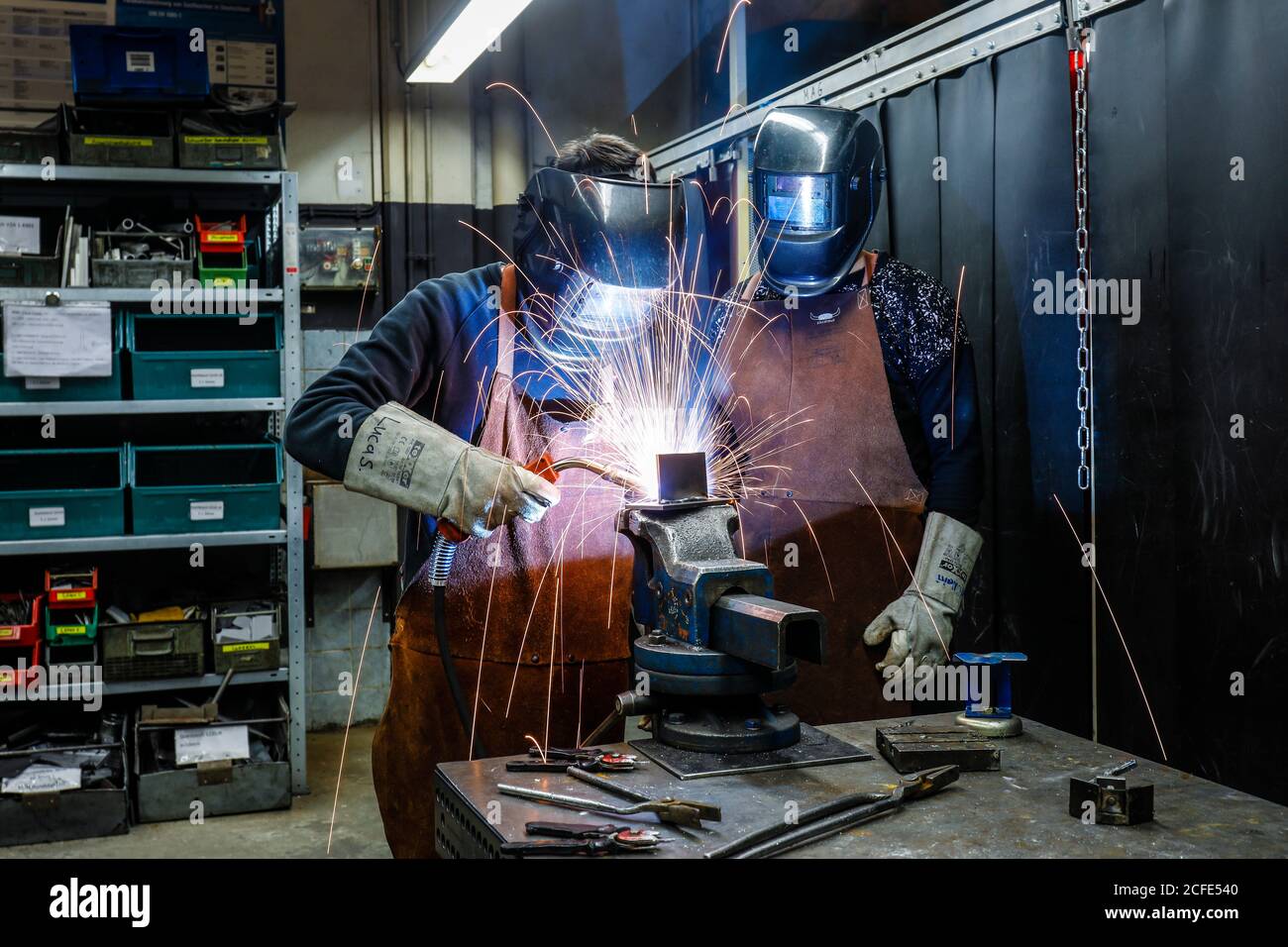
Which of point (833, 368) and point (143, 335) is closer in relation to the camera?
point (833, 368)

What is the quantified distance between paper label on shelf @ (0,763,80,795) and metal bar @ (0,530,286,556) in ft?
2.65

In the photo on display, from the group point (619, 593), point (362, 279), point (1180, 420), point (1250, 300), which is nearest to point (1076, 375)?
point (1180, 420)

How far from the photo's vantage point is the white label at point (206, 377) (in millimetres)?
4316

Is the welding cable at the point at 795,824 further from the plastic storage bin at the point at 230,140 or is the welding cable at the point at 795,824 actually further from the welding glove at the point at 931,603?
the plastic storage bin at the point at 230,140

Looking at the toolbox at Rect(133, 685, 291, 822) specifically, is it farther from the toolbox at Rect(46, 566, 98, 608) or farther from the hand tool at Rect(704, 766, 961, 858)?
the hand tool at Rect(704, 766, 961, 858)

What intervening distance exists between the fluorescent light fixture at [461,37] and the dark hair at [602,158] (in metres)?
1.53

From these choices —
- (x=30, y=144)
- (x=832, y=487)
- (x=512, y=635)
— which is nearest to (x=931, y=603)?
(x=832, y=487)

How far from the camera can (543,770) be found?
5.37ft

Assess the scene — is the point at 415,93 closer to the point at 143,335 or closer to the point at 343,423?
the point at 143,335

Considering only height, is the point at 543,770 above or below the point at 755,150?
below

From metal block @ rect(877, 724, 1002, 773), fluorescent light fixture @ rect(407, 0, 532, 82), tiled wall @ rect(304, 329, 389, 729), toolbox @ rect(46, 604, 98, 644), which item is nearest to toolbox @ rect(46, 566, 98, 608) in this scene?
toolbox @ rect(46, 604, 98, 644)

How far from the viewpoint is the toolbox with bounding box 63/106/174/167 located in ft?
13.8
